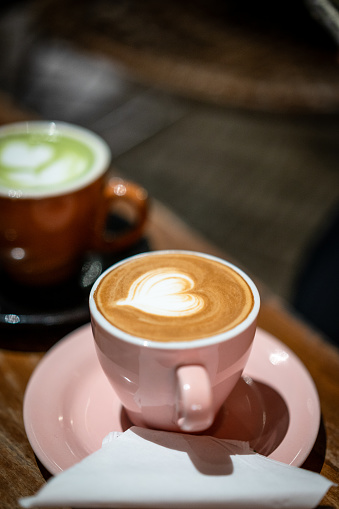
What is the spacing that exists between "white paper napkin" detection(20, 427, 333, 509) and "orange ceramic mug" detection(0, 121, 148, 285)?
0.92ft

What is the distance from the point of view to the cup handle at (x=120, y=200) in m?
0.63

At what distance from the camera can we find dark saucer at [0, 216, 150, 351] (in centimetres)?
53

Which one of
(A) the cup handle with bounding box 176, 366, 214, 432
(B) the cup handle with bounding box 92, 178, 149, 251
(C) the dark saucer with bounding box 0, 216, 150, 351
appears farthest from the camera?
(B) the cup handle with bounding box 92, 178, 149, 251

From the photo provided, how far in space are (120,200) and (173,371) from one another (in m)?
0.33

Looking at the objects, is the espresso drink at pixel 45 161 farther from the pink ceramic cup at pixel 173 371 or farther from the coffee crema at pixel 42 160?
the pink ceramic cup at pixel 173 371

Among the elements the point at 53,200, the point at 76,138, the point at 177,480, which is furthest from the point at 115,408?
the point at 76,138

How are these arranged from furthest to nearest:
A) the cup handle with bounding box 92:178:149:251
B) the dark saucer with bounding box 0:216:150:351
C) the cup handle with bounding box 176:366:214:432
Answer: the cup handle with bounding box 92:178:149:251, the dark saucer with bounding box 0:216:150:351, the cup handle with bounding box 176:366:214:432

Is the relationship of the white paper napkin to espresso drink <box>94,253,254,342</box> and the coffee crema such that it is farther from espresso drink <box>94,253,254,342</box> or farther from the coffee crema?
the coffee crema

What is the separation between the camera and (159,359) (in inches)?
13.4

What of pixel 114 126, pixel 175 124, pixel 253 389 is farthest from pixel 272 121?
pixel 253 389

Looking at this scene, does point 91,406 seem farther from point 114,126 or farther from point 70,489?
point 114,126

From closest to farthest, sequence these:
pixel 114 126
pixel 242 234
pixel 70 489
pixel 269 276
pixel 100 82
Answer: pixel 70 489, pixel 269 276, pixel 242 234, pixel 114 126, pixel 100 82

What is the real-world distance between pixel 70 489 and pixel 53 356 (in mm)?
159

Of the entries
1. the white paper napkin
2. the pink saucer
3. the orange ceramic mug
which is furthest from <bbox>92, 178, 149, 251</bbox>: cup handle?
the white paper napkin
